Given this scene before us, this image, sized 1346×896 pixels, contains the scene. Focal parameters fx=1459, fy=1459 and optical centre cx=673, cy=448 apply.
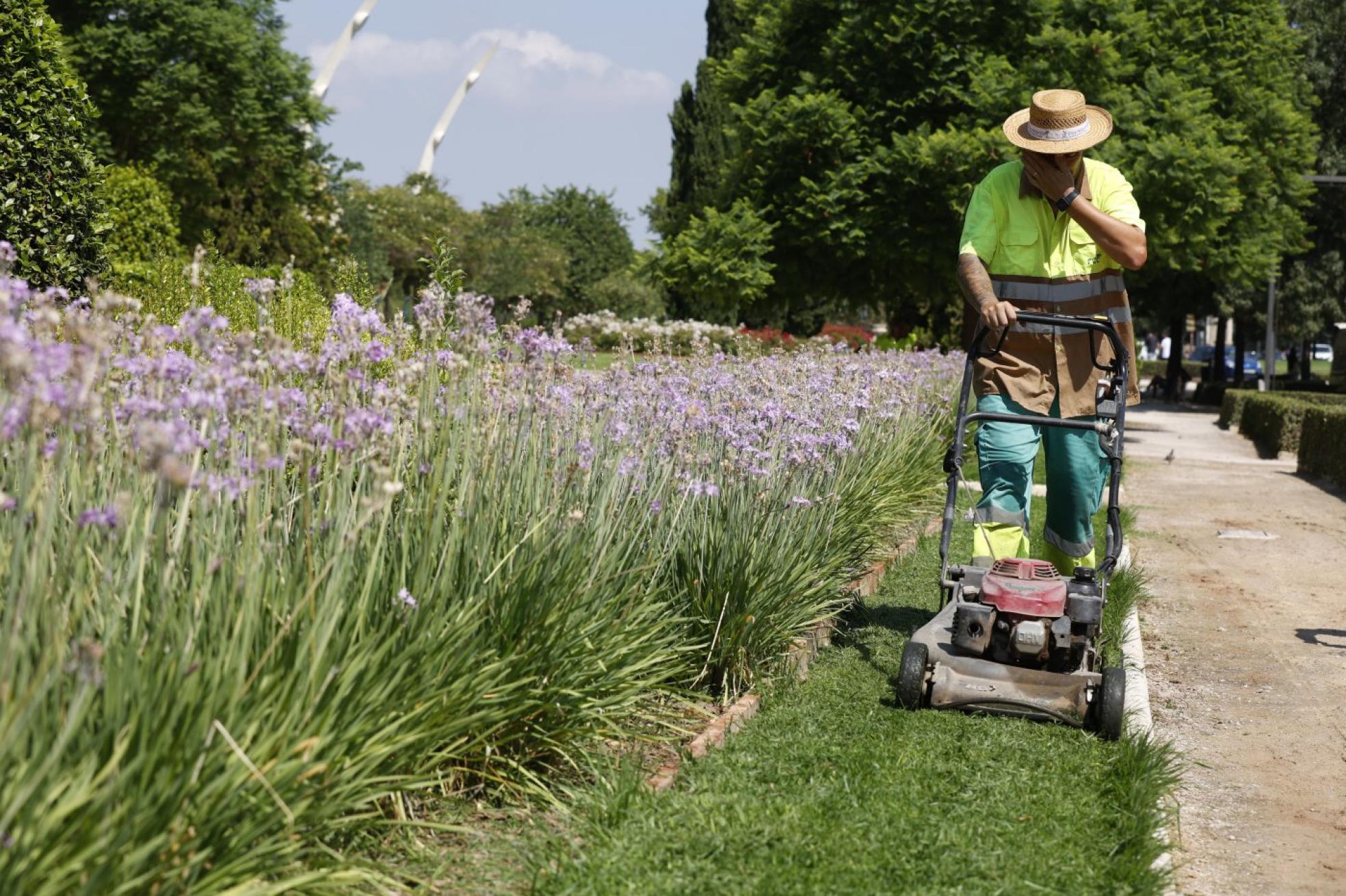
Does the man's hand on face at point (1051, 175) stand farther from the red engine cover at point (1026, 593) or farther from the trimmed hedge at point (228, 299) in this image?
the trimmed hedge at point (228, 299)

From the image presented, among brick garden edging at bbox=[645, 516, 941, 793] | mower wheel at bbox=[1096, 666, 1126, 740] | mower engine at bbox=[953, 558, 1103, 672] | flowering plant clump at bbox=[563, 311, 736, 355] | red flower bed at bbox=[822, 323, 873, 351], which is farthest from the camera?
red flower bed at bbox=[822, 323, 873, 351]

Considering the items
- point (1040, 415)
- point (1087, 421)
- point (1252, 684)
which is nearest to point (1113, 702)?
point (1087, 421)

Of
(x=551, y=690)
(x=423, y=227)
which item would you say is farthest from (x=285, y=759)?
(x=423, y=227)

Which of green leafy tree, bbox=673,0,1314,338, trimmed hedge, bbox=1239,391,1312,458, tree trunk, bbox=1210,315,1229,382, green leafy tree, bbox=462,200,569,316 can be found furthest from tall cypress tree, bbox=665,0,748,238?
green leafy tree, bbox=462,200,569,316

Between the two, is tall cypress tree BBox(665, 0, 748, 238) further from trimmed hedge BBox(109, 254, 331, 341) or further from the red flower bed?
trimmed hedge BBox(109, 254, 331, 341)

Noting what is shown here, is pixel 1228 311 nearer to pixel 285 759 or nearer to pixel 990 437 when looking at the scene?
pixel 990 437

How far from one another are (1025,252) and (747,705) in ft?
7.63

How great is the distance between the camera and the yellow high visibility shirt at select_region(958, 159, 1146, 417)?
20.4ft

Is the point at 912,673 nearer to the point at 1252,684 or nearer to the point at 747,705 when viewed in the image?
the point at 747,705

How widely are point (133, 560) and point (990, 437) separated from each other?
12.9 ft

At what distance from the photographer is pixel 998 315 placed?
5672 millimetres

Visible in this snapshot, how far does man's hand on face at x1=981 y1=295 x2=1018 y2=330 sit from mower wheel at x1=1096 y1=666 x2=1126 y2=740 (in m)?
1.37

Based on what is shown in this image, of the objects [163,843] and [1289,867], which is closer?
[163,843]

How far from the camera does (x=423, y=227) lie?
244 ft
